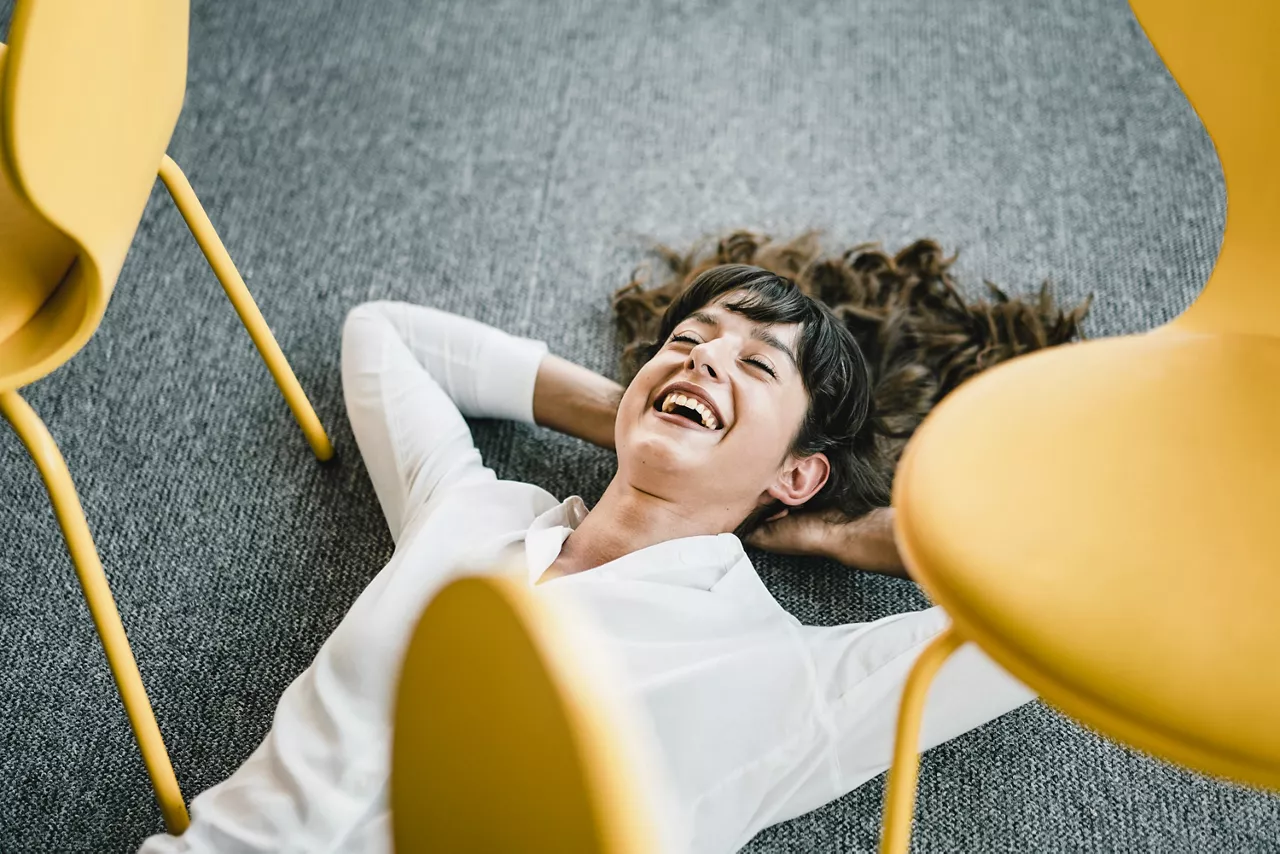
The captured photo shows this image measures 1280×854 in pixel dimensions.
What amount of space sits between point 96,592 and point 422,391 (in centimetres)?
47

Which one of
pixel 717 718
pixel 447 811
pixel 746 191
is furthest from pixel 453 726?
pixel 746 191

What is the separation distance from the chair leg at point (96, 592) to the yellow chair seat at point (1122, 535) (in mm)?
620

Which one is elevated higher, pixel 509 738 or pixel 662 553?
pixel 509 738

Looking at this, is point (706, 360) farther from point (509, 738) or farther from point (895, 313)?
point (509, 738)

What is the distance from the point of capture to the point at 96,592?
795mm

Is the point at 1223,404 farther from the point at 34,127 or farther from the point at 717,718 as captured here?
the point at 34,127

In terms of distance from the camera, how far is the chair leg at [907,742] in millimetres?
622

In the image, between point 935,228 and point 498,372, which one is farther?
point 935,228

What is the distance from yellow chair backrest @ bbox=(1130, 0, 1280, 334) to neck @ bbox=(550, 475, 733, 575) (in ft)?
1.61

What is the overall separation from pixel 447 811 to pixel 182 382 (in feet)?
3.54

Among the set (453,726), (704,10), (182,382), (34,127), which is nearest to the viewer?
(453,726)

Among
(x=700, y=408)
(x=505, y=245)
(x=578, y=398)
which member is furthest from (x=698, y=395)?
(x=505, y=245)

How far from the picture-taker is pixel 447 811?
1.39ft

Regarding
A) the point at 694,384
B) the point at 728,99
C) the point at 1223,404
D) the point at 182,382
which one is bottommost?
the point at 182,382
